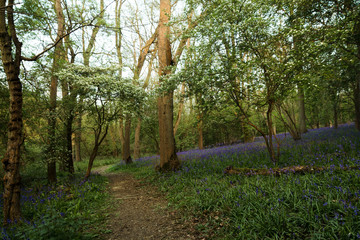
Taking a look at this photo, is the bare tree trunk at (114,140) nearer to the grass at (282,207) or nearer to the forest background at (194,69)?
the forest background at (194,69)

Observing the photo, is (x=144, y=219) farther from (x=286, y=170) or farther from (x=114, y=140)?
(x=114, y=140)

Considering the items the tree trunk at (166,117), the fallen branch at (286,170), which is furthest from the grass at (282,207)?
the tree trunk at (166,117)

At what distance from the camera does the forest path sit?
365 cm

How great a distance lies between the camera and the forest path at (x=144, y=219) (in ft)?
12.0

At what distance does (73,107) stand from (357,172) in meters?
10.0

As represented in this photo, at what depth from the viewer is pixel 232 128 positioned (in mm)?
20859

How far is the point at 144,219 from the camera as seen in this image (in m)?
4.42

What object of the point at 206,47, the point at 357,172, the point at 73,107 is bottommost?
the point at 357,172

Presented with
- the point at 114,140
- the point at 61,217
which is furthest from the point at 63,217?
the point at 114,140

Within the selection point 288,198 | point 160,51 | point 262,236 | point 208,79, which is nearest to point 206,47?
point 208,79

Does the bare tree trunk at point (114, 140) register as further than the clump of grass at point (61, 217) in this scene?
Yes

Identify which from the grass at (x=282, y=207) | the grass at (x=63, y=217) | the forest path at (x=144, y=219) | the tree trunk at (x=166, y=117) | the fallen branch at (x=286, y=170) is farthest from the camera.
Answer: the tree trunk at (x=166, y=117)

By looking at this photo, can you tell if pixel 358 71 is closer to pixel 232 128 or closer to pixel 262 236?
pixel 262 236

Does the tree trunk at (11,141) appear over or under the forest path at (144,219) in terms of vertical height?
over
